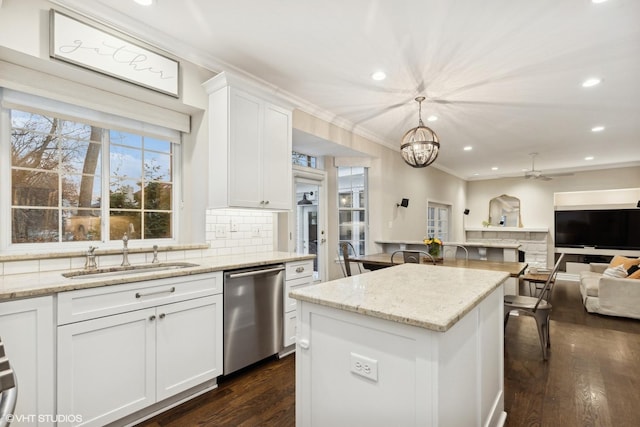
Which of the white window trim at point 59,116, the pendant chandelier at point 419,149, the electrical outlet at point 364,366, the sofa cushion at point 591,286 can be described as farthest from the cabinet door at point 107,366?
the sofa cushion at point 591,286

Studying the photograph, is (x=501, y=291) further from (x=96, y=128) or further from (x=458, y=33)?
(x=96, y=128)

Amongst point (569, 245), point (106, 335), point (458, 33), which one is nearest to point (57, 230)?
point (106, 335)

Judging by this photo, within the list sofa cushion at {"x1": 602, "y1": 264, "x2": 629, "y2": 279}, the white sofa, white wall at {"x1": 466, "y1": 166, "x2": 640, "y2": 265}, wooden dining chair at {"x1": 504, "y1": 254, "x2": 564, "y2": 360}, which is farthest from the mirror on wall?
wooden dining chair at {"x1": 504, "y1": 254, "x2": 564, "y2": 360}

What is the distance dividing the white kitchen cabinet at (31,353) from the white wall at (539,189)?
9454mm

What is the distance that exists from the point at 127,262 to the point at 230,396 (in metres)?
1.23

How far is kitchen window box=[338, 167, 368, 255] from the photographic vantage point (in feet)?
18.1

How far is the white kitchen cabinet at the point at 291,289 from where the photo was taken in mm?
2871

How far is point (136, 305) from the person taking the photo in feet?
6.30

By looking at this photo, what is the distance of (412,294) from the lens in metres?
1.46

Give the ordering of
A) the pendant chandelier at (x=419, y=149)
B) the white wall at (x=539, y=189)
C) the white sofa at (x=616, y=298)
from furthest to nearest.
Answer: the white wall at (x=539, y=189) < the white sofa at (x=616, y=298) < the pendant chandelier at (x=419, y=149)

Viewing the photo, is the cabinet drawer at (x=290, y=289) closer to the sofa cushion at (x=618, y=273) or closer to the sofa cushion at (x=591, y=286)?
the sofa cushion at (x=591, y=286)

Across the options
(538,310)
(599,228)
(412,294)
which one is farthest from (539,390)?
(599,228)

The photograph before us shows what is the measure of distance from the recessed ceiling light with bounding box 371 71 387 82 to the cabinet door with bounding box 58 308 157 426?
280 centimetres

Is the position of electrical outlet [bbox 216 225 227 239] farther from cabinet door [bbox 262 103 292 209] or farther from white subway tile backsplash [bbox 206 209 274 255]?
cabinet door [bbox 262 103 292 209]
